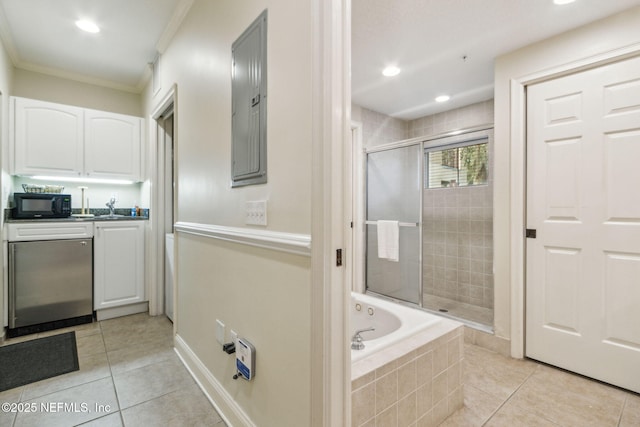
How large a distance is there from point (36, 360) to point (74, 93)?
265 centimetres

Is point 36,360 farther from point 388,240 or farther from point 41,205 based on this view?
point 388,240

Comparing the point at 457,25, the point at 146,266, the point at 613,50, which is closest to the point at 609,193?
the point at 613,50

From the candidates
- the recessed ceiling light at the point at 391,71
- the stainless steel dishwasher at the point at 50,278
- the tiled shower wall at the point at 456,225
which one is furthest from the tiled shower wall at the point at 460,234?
the stainless steel dishwasher at the point at 50,278

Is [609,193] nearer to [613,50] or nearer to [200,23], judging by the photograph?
[613,50]

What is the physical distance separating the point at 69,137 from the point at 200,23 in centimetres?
203

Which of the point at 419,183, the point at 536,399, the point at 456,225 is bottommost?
the point at 536,399

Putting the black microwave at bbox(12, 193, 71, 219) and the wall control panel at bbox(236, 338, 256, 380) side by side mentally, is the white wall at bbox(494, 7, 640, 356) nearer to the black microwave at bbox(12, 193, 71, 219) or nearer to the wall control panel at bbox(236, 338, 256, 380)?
the wall control panel at bbox(236, 338, 256, 380)

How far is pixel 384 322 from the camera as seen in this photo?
202 centimetres

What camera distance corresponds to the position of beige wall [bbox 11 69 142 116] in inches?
116

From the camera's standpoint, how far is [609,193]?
1.85 meters

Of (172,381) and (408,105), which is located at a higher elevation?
(408,105)

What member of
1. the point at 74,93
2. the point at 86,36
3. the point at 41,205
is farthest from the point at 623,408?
the point at 74,93

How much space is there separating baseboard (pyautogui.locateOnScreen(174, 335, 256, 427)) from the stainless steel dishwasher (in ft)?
4.43

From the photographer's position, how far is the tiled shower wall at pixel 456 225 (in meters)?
3.24
